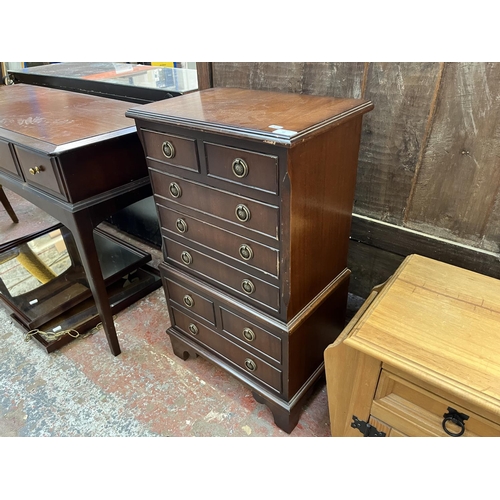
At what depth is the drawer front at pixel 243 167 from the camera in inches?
35.5

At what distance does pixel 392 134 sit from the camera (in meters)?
1.29

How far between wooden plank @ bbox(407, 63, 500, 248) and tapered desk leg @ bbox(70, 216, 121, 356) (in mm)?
1206

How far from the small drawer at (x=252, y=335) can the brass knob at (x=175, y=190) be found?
1.37ft

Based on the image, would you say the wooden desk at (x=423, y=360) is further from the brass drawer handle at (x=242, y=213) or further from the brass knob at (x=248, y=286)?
the brass drawer handle at (x=242, y=213)

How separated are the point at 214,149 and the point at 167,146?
0.19 meters

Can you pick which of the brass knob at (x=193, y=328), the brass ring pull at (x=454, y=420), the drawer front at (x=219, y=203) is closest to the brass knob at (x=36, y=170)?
the drawer front at (x=219, y=203)

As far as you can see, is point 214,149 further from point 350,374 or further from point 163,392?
point 163,392

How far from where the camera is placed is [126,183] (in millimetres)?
1513

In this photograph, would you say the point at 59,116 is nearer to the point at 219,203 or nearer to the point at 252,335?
the point at 219,203

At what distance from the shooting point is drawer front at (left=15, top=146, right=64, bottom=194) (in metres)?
1.34

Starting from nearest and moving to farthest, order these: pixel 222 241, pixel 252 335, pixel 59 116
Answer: pixel 222 241 < pixel 252 335 < pixel 59 116

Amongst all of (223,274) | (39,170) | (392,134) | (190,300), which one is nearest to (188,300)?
(190,300)

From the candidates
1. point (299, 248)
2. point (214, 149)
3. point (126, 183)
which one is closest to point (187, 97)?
point (214, 149)

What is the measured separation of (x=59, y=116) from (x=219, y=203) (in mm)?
1020
